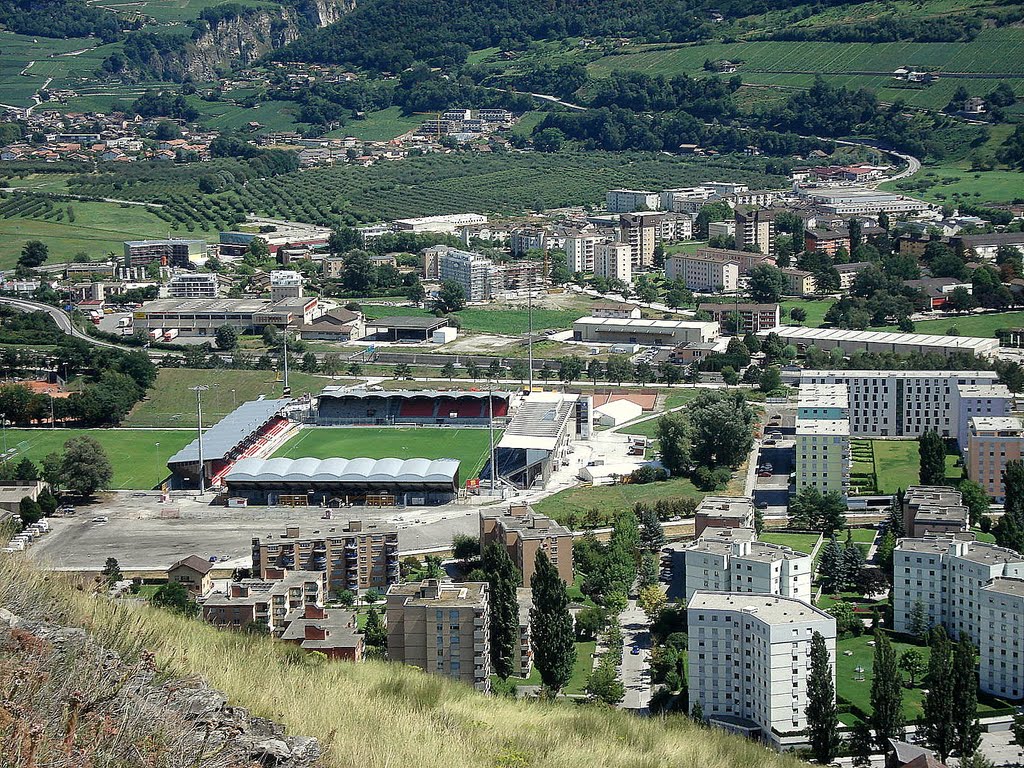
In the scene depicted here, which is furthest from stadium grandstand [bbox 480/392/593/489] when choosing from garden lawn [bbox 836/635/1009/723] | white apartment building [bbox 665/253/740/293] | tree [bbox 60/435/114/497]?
white apartment building [bbox 665/253/740/293]

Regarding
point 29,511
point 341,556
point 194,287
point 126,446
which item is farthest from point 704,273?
point 341,556

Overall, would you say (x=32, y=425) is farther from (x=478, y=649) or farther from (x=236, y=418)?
(x=478, y=649)

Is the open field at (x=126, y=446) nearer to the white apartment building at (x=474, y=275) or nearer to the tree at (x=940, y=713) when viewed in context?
the white apartment building at (x=474, y=275)

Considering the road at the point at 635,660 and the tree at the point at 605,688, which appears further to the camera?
the road at the point at 635,660

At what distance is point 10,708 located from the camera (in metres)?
3.41

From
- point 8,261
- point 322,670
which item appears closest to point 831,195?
point 8,261

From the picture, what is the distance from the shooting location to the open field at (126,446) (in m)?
14.2

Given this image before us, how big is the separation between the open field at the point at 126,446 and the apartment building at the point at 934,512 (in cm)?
624

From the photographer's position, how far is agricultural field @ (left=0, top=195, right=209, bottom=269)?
83.6 feet

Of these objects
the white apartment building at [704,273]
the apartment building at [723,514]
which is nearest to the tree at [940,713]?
the apartment building at [723,514]

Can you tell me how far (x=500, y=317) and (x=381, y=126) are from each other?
17812 mm

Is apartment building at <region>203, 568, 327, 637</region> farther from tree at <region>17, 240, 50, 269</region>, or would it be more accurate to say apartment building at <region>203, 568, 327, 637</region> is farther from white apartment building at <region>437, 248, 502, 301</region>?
tree at <region>17, 240, 50, 269</region>

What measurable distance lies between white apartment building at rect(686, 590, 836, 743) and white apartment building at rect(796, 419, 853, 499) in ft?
13.3

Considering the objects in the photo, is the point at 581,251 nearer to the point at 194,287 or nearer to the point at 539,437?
the point at 194,287
